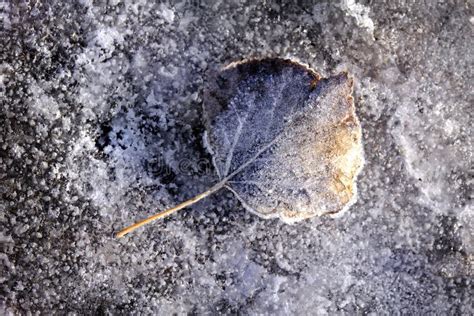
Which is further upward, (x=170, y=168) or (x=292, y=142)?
(x=292, y=142)

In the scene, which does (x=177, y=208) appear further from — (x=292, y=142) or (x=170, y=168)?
(x=292, y=142)

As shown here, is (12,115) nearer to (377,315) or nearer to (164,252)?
(164,252)

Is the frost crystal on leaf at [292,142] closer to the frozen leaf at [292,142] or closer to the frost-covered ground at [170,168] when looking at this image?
the frozen leaf at [292,142]

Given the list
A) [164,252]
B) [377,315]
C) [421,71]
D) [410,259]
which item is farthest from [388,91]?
[164,252]

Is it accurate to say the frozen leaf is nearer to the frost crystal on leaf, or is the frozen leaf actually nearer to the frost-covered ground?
the frost crystal on leaf

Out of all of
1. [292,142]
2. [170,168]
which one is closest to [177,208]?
[170,168]

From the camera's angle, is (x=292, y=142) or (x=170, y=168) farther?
(x=170, y=168)

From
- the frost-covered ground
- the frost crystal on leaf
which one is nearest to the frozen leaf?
the frost crystal on leaf
